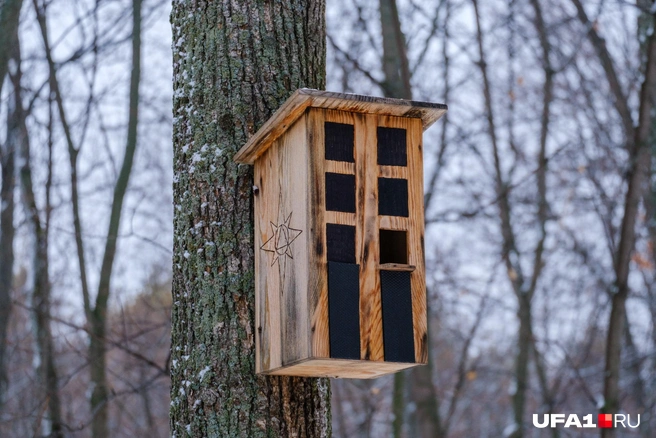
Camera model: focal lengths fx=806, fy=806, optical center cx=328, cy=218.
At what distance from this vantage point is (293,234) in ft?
7.27

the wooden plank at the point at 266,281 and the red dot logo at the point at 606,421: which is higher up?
the wooden plank at the point at 266,281

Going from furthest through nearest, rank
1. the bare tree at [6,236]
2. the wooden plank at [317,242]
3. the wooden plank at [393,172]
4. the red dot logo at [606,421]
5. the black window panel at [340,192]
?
the bare tree at [6,236] → the red dot logo at [606,421] → the wooden plank at [393,172] → the black window panel at [340,192] → the wooden plank at [317,242]

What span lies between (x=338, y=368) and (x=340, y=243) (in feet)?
1.12

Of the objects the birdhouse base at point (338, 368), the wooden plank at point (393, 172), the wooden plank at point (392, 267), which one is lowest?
the birdhouse base at point (338, 368)

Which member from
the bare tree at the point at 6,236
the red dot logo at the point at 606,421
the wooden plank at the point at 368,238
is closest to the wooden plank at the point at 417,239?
the wooden plank at the point at 368,238

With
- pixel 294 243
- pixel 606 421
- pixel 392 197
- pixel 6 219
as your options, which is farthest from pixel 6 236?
pixel 392 197

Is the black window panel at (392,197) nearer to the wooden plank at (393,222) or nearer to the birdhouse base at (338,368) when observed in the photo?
the wooden plank at (393,222)

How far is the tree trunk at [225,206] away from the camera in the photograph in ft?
7.54

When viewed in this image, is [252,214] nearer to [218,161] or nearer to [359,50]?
[218,161]

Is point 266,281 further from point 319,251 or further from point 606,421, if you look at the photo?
point 606,421

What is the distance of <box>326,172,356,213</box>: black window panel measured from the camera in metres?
2.16

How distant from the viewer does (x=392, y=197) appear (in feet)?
7.39

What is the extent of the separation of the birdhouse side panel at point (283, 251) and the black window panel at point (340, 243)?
0.20ft

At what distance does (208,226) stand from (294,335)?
494mm
